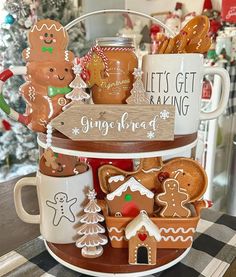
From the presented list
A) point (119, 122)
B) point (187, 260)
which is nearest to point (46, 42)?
point (119, 122)

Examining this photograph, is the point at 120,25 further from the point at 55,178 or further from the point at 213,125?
the point at 55,178

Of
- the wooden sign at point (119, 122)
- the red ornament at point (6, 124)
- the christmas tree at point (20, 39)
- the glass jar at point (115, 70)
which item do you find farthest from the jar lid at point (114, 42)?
the red ornament at point (6, 124)

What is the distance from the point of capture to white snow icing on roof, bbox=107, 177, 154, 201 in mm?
520

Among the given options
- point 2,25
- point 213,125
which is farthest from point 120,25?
point 213,125

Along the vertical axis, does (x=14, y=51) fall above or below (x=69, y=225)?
above

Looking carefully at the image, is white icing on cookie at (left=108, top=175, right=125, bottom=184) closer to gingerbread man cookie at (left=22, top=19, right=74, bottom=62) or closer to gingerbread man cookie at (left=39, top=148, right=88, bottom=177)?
gingerbread man cookie at (left=39, top=148, right=88, bottom=177)

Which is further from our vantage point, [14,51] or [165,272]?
[14,51]

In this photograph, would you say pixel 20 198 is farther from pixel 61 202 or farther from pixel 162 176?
pixel 162 176

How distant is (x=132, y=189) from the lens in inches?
20.5

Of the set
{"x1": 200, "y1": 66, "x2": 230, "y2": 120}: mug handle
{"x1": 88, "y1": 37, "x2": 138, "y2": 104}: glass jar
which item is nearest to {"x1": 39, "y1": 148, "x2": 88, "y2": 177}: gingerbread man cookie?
{"x1": 88, "y1": 37, "x2": 138, "y2": 104}: glass jar

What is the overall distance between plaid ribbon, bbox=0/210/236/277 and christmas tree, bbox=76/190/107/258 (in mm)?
44

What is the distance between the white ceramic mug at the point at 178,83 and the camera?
1.65 feet

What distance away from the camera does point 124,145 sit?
0.47 metres

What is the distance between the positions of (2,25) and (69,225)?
2092 mm
